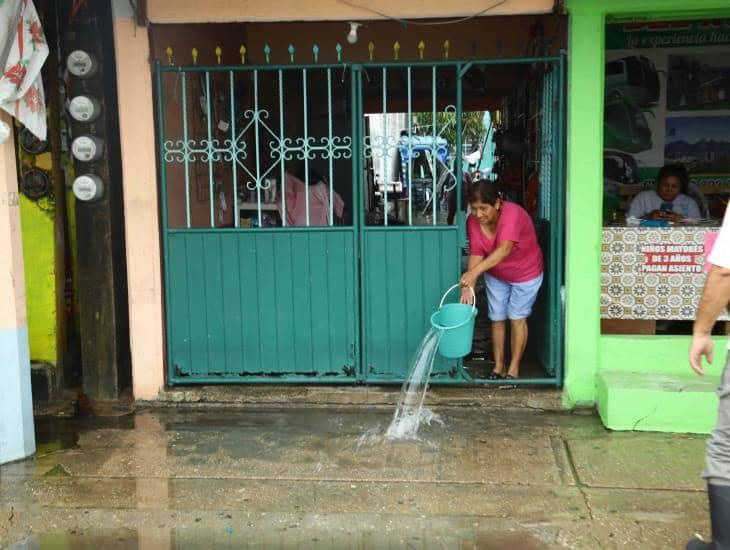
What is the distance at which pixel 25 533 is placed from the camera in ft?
12.8

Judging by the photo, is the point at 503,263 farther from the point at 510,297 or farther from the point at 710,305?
the point at 710,305

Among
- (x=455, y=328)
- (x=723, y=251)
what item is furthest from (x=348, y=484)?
(x=723, y=251)

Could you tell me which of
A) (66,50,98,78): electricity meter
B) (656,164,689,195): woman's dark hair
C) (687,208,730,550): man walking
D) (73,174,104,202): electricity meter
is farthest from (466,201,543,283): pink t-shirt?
(66,50,98,78): electricity meter

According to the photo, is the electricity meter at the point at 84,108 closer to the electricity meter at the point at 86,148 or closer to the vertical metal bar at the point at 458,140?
the electricity meter at the point at 86,148

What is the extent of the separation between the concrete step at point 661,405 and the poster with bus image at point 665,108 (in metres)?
2.61

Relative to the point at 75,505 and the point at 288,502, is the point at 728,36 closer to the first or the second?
the point at 288,502

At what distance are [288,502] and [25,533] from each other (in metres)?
1.28

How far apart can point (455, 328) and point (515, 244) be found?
915 millimetres

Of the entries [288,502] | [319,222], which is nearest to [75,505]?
[288,502]

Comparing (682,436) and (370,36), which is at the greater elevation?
(370,36)

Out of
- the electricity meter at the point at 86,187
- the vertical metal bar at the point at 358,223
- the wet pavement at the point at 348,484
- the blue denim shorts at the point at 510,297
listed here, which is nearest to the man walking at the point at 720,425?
the wet pavement at the point at 348,484

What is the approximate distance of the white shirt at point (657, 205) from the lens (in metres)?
6.75

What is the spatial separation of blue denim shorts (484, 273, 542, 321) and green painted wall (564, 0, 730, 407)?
0.35 metres

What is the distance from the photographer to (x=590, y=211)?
542 centimetres
